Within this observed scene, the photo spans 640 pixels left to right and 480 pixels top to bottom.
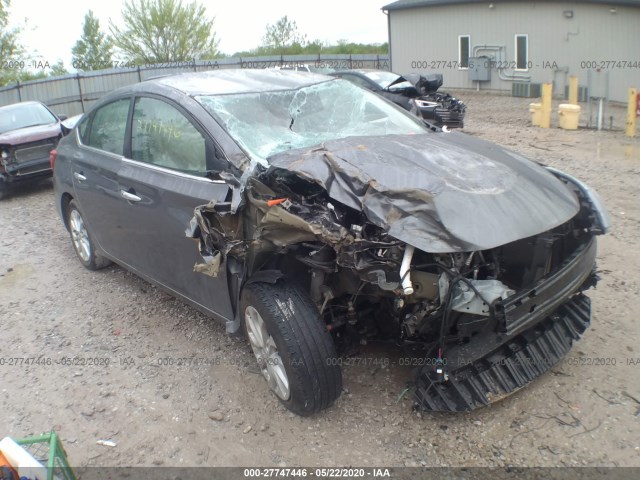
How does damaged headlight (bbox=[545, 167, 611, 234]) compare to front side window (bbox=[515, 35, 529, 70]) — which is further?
front side window (bbox=[515, 35, 529, 70])

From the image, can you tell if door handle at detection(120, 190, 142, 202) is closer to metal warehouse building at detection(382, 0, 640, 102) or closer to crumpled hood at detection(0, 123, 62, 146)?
crumpled hood at detection(0, 123, 62, 146)

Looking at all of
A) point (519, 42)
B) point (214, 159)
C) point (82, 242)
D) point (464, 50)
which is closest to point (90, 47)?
point (464, 50)

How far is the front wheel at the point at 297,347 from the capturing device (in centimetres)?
296

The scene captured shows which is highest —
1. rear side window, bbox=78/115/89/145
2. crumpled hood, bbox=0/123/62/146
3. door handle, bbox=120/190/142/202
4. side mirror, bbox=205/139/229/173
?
rear side window, bbox=78/115/89/145

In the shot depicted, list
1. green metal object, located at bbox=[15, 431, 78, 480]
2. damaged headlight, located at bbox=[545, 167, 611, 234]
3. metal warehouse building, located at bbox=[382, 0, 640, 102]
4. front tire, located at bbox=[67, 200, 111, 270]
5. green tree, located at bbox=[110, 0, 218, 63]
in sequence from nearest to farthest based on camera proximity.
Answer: green metal object, located at bbox=[15, 431, 78, 480] → damaged headlight, located at bbox=[545, 167, 611, 234] → front tire, located at bbox=[67, 200, 111, 270] → metal warehouse building, located at bbox=[382, 0, 640, 102] → green tree, located at bbox=[110, 0, 218, 63]

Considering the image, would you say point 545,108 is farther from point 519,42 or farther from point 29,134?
point 29,134

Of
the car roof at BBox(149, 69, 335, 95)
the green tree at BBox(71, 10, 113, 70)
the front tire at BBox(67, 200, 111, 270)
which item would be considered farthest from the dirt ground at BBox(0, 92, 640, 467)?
the green tree at BBox(71, 10, 113, 70)

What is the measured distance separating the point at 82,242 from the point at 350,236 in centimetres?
358

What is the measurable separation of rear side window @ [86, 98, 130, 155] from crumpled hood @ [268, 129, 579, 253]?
1.71m

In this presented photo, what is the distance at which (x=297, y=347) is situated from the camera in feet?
9.66

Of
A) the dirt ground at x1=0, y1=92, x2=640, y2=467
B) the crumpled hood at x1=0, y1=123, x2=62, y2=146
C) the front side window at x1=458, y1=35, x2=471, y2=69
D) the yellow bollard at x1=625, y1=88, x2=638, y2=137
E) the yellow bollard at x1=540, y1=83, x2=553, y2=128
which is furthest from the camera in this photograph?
the front side window at x1=458, y1=35, x2=471, y2=69

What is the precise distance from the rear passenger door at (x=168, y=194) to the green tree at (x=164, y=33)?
123ft

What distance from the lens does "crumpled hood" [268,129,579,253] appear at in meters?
2.67

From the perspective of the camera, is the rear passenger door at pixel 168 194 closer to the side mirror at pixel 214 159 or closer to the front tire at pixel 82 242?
the side mirror at pixel 214 159
